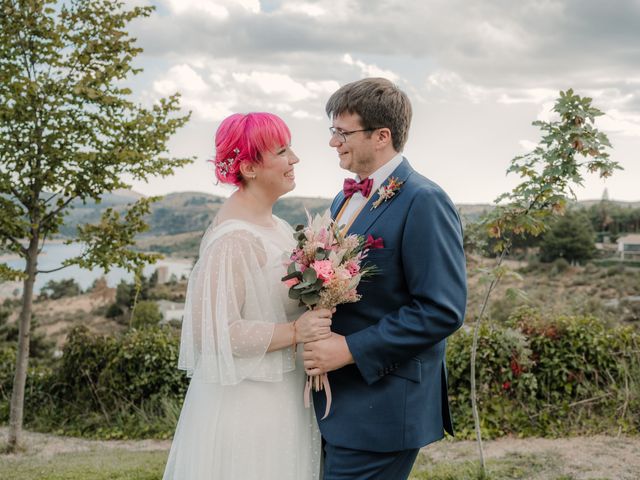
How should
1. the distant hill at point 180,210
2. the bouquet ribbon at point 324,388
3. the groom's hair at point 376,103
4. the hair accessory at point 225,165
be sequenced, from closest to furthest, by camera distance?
the bouquet ribbon at point 324,388, the groom's hair at point 376,103, the hair accessory at point 225,165, the distant hill at point 180,210

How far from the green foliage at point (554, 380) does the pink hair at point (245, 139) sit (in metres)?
5.01

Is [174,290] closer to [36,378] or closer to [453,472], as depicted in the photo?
[36,378]

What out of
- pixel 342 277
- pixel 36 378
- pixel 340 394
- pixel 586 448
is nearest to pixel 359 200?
pixel 342 277

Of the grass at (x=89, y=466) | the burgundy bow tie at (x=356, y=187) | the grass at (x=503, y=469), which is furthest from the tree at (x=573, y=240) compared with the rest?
the burgundy bow tie at (x=356, y=187)

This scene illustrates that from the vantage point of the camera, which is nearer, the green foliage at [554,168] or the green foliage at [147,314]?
the green foliage at [554,168]

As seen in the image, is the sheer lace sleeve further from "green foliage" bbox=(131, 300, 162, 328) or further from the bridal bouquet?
"green foliage" bbox=(131, 300, 162, 328)

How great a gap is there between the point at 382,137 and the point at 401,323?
0.89 meters

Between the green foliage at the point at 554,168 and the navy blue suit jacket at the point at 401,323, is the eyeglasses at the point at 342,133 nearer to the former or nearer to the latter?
the navy blue suit jacket at the point at 401,323

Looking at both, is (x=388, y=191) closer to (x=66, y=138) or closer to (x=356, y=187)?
(x=356, y=187)

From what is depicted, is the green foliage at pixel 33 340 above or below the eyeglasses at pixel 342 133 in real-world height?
below

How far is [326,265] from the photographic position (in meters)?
2.65

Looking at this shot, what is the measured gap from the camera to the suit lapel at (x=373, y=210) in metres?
2.94

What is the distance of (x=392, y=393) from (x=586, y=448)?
15.9 feet

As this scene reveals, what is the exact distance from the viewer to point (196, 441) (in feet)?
10.2
